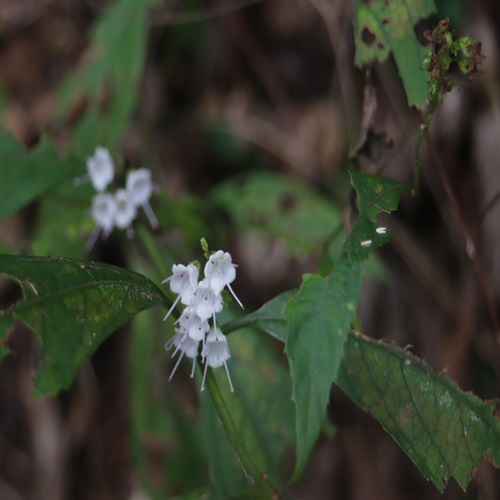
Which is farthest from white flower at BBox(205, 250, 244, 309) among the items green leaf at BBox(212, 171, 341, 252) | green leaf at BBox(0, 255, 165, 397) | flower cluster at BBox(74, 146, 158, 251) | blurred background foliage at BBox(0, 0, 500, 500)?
green leaf at BBox(212, 171, 341, 252)

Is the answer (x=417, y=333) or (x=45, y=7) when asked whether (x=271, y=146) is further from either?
(x=45, y=7)

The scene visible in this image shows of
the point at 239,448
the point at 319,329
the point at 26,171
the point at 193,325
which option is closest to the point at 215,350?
the point at 193,325

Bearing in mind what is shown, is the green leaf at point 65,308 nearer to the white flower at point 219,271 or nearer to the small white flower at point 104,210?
the white flower at point 219,271

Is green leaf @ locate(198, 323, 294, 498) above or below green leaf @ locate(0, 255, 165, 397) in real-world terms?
below

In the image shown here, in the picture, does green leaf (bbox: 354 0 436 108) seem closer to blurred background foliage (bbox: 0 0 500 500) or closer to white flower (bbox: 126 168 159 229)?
blurred background foliage (bbox: 0 0 500 500)

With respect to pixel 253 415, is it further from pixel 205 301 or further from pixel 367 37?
pixel 367 37

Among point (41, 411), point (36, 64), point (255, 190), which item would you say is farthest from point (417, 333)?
point (36, 64)
